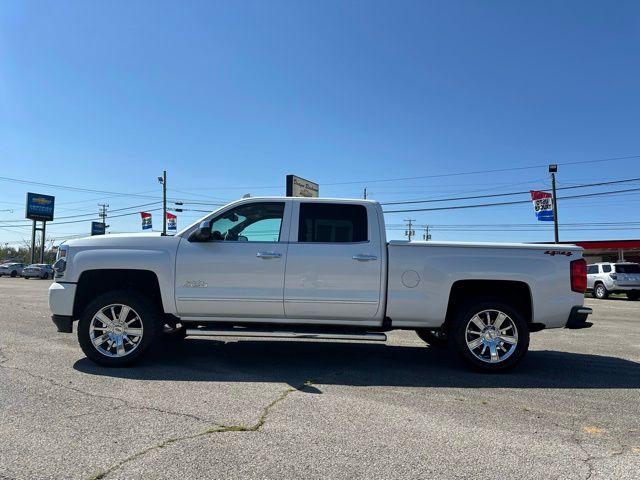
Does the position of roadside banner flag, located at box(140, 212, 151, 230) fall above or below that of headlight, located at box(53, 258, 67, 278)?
above

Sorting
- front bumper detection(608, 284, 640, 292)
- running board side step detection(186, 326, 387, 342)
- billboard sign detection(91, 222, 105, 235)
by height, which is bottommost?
running board side step detection(186, 326, 387, 342)

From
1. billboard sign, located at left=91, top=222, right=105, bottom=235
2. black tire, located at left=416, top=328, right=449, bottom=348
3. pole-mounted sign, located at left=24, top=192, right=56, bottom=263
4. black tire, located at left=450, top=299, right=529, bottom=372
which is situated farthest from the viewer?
billboard sign, located at left=91, top=222, right=105, bottom=235

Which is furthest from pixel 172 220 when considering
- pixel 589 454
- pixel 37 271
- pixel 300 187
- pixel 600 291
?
pixel 589 454

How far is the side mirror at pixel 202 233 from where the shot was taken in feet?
19.1

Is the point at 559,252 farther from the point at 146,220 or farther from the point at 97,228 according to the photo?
the point at 97,228

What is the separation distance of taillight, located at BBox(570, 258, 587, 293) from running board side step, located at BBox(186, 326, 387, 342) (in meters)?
2.33

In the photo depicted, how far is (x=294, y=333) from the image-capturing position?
5.72 meters

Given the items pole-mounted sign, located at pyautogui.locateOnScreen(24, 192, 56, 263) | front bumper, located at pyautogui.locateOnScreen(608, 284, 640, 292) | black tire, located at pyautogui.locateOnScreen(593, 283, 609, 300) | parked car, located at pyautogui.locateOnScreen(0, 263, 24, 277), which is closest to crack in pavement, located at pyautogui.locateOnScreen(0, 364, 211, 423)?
front bumper, located at pyautogui.locateOnScreen(608, 284, 640, 292)

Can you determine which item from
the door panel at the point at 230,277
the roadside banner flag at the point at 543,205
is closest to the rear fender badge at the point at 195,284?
the door panel at the point at 230,277

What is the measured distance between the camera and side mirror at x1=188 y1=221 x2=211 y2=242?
583 centimetres

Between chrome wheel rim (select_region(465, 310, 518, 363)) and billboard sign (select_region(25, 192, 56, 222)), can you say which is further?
billboard sign (select_region(25, 192, 56, 222))

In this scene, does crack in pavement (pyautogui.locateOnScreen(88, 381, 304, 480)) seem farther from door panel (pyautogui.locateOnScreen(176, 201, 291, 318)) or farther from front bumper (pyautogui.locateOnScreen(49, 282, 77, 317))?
front bumper (pyautogui.locateOnScreen(49, 282, 77, 317))

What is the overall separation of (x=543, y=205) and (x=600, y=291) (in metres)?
7.97

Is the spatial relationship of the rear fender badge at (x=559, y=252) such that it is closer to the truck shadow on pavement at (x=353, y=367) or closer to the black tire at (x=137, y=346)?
the truck shadow on pavement at (x=353, y=367)
